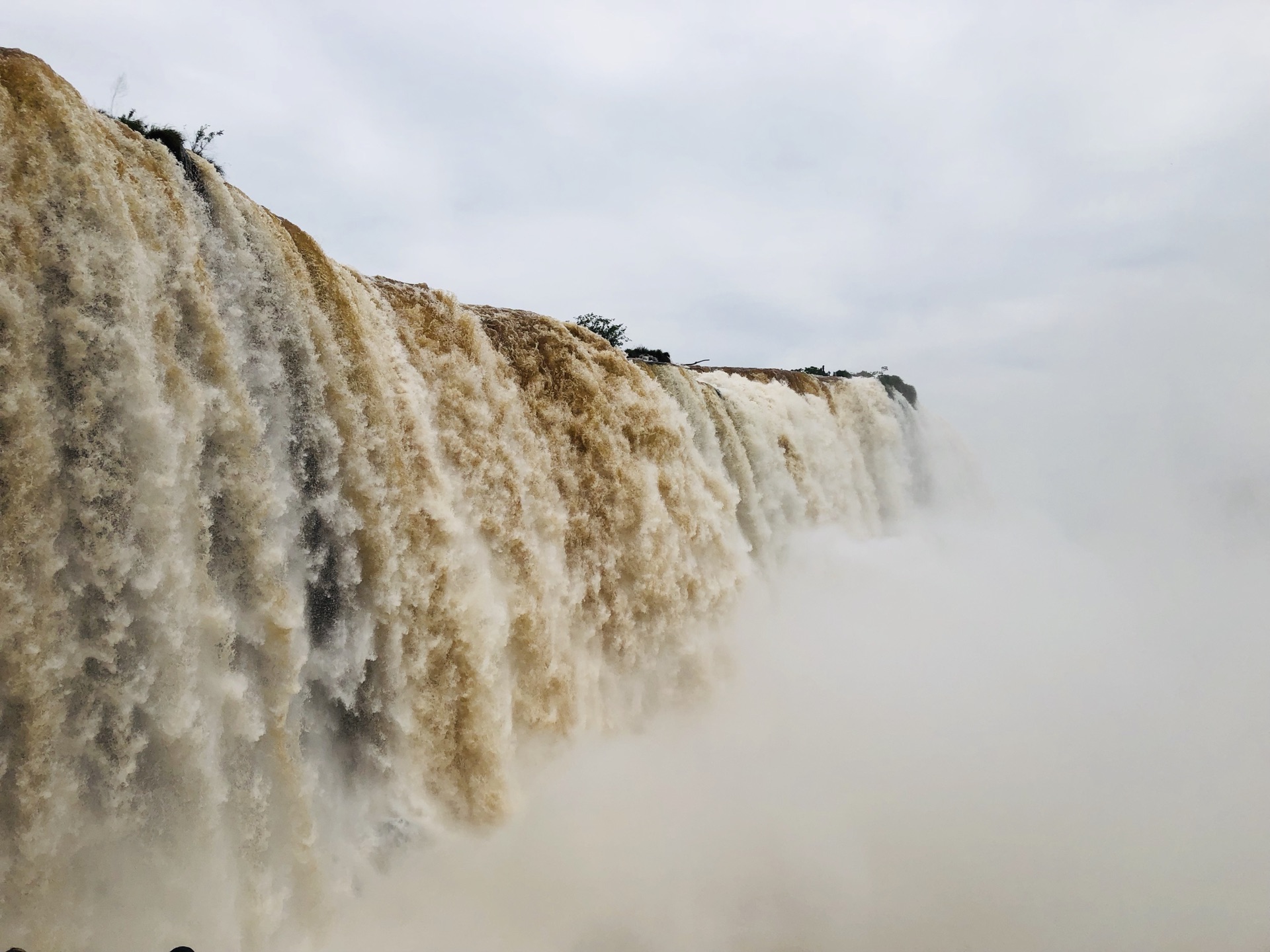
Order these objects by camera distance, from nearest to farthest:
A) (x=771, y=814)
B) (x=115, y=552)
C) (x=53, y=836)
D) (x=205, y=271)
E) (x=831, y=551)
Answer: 1. (x=53, y=836)
2. (x=115, y=552)
3. (x=205, y=271)
4. (x=771, y=814)
5. (x=831, y=551)

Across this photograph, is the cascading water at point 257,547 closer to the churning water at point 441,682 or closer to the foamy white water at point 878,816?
the churning water at point 441,682

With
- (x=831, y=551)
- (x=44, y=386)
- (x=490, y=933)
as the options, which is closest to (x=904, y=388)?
(x=831, y=551)

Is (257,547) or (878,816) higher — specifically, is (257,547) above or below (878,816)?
above

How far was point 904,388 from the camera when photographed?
19094 millimetres

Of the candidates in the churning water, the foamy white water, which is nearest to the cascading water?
the churning water

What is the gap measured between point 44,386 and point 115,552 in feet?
2.38

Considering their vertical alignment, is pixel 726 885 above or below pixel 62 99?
below

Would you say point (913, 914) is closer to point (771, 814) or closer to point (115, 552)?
point (771, 814)

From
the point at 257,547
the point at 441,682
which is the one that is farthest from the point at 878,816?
the point at 257,547

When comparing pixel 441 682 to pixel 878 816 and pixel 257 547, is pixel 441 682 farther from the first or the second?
pixel 878 816

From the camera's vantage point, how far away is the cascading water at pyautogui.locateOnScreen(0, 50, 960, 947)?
2959mm

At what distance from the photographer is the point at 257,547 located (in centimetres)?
368

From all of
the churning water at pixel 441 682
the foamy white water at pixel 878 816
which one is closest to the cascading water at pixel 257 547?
the churning water at pixel 441 682

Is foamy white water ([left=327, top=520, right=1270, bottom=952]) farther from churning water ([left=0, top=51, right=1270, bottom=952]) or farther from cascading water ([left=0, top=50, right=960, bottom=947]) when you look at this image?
cascading water ([left=0, top=50, right=960, bottom=947])
